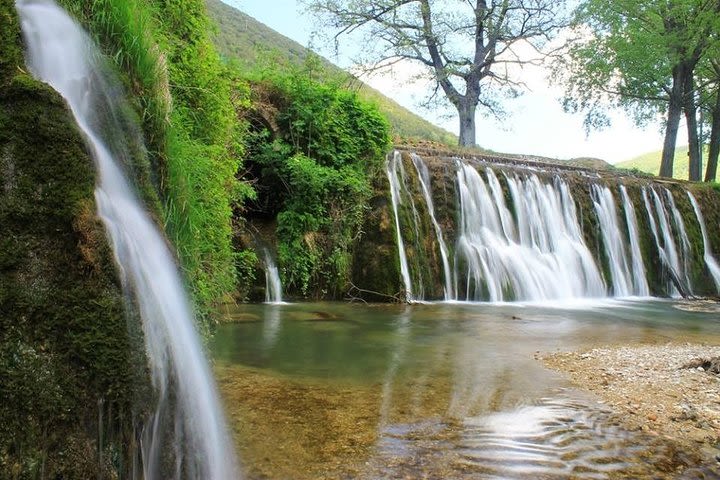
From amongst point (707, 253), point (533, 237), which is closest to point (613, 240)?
point (533, 237)

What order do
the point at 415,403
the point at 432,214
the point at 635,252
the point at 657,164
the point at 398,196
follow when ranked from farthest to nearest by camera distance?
the point at 657,164 < the point at 635,252 < the point at 432,214 < the point at 398,196 < the point at 415,403

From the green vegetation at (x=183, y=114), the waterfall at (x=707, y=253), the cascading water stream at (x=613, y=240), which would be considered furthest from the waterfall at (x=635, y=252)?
the green vegetation at (x=183, y=114)

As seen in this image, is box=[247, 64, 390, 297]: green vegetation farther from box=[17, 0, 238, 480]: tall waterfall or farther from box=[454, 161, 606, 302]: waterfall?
box=[17, 0, 238, 480]: tall waterfall

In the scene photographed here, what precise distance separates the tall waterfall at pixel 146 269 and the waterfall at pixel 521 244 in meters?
9.44

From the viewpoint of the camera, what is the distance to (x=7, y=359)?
190 cm

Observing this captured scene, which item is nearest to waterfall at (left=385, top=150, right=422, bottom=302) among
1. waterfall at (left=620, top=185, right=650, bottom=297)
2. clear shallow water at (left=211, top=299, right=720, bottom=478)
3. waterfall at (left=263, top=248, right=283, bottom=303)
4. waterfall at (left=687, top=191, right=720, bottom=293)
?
waterfall at (left=263, top=248, right=283, bottom=303)

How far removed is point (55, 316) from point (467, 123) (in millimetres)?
22255

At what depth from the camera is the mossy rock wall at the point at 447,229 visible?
35.9ft

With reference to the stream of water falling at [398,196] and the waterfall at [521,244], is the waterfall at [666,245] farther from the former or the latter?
the stream of water falling at [398,196]

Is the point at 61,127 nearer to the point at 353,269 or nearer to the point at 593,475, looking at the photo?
the point at 593,475

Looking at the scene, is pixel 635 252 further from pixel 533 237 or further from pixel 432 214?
pixel 432 214

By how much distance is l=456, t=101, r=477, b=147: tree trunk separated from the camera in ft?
74.7

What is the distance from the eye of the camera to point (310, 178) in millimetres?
10398

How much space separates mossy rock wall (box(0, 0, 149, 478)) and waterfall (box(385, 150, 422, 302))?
8851 millimetres
